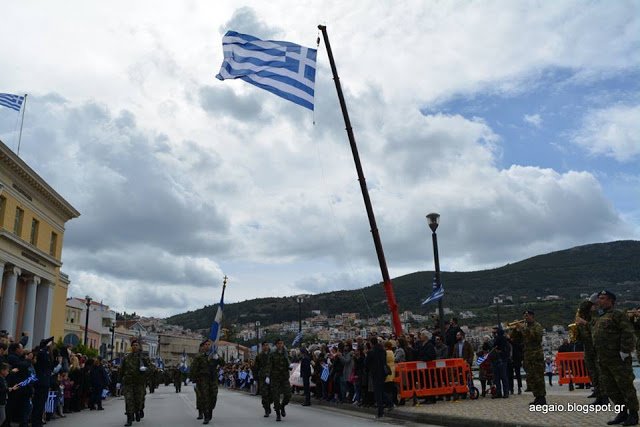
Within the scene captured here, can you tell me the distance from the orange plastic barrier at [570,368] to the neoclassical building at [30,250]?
31.3 metres

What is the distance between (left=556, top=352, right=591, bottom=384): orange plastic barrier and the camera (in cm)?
1711

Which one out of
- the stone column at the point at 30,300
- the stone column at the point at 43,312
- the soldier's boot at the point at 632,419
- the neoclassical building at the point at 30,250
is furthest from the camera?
the stone column at the point at 43,312

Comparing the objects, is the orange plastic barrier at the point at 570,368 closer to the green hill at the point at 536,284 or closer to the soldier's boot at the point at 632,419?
the soldier's boot at the point at 632,419

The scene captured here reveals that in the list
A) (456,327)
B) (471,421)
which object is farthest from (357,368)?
(471,421)

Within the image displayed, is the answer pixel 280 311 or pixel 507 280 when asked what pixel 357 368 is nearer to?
pixel 507 280

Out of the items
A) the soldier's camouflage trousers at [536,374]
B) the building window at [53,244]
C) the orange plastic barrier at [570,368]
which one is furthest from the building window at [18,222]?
the soldier's camouflage trousers at [536,374]

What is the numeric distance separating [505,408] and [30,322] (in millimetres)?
38093

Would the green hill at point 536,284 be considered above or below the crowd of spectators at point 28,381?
above

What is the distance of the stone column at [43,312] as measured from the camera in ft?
147

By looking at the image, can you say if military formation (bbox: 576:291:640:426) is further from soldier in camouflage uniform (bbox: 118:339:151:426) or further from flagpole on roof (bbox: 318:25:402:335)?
flagpole on roof (bbox: 318:25:402:335)

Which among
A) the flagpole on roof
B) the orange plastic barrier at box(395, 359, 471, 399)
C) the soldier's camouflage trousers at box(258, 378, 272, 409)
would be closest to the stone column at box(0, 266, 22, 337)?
the flagpole on roof

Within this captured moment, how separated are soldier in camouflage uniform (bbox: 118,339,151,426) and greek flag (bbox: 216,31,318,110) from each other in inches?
355

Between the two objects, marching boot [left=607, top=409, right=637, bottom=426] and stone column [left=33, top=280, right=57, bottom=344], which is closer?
marching boot [left=607, top=409, right=637, bottom=426]

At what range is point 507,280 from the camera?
123m
